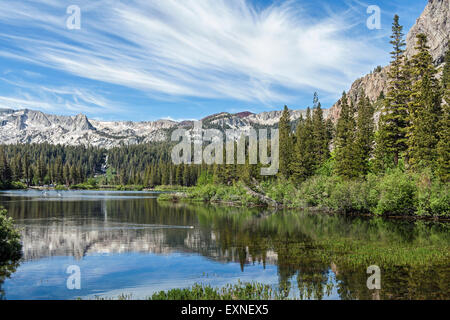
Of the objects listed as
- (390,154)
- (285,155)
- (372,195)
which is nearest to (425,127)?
(372,195)

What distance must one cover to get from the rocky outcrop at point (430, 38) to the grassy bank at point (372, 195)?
94.2 metres

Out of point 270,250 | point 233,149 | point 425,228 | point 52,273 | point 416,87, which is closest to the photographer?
point 52,273

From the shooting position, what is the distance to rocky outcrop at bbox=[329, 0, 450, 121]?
14825 cm

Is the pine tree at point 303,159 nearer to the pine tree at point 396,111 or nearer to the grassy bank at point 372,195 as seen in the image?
the grassy bank at point 372,195

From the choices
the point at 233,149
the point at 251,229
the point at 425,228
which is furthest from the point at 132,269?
the point at 233,149

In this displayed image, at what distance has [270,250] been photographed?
27.7 m

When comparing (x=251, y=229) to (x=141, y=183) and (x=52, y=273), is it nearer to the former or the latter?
(x=52, y=273)

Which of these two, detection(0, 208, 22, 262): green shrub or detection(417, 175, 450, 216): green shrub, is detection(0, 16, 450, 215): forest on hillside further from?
detection(0, 208, 22, 262): green shrub

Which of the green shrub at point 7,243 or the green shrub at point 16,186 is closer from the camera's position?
the green shrub at point 7,243

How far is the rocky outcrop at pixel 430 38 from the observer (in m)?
148

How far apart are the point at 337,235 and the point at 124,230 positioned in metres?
22.7

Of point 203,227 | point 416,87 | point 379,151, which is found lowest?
point 203,227

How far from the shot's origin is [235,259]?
25031 mm

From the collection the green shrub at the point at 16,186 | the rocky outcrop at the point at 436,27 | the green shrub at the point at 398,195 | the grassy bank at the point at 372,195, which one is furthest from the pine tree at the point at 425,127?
the green shrub at the point at 16,186
